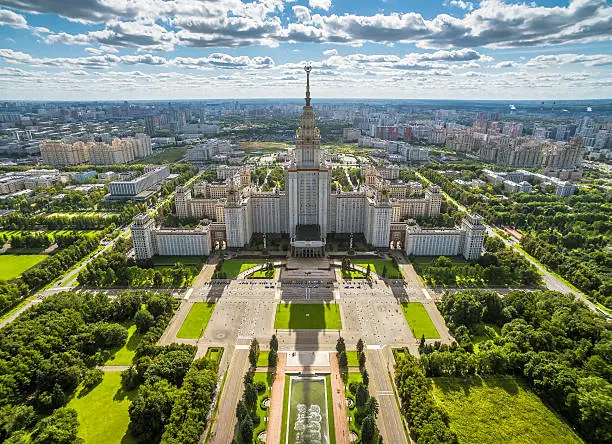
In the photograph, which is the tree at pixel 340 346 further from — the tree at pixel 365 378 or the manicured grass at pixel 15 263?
the manicured grass at pixel 15 263

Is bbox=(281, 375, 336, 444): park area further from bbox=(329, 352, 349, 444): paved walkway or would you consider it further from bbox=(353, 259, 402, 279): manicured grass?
bbox=(353, 259, 402, 279): manicured grass

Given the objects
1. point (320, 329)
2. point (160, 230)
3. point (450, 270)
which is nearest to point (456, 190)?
point (450, 270)

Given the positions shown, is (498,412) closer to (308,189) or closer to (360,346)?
(360,346)

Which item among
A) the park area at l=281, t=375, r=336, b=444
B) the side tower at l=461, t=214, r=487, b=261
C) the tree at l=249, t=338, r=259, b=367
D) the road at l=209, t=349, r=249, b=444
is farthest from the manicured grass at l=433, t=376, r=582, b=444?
the side tower at l=461, t=214, r=487, b=261

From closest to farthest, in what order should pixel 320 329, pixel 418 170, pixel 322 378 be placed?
1. pixel 322 378
2. pixel 320 329
3. pixel 418 170

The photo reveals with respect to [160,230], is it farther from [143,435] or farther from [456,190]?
[456,190]

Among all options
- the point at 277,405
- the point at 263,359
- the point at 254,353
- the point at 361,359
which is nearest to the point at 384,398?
the point at 361,359
